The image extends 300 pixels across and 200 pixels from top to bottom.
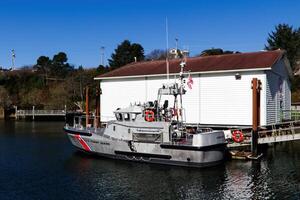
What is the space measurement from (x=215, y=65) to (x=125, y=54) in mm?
57458

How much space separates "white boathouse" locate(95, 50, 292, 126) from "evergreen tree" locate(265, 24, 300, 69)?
3723cm

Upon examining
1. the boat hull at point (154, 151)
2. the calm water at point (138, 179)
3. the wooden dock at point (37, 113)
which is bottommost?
the calm water at point (138, 179)

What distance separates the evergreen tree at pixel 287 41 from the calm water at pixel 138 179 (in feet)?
156

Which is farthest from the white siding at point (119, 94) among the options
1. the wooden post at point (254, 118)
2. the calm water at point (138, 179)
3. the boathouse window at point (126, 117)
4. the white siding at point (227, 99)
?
the wooden post at point (254, 118)

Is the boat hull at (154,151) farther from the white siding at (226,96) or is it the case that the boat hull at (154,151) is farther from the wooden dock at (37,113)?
the wooden dock at (37,113)

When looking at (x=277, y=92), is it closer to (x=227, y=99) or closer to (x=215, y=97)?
(x=227, y=99)

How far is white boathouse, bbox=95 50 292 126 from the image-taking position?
95.3 feet

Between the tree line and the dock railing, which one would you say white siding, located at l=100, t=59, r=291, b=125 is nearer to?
the dock railing

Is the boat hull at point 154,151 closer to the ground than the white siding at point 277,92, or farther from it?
closer to the ground

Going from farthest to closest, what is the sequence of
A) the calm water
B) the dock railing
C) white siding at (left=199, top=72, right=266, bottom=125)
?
the dock railing
white siding at (left=199, top=72, right=266, bottom=125)
the calm water

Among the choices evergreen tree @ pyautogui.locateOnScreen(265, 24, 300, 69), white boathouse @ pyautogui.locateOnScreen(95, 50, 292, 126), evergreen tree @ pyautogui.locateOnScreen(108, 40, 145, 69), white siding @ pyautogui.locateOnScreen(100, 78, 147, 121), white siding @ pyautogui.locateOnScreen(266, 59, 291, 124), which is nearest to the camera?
white boathouse @ pyautogui.locateOnScreen(95, 50, 292, 126)

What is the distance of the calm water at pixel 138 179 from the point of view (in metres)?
17.4

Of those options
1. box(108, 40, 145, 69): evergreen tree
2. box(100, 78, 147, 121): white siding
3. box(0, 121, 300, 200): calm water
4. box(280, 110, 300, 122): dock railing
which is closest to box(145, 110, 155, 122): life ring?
box(0, 121, 300, 200): calm water

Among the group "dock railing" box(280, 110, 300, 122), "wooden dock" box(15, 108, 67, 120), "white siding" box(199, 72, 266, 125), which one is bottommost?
"wooden dock" box(15, 108, 67, 120)
